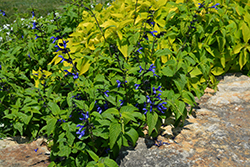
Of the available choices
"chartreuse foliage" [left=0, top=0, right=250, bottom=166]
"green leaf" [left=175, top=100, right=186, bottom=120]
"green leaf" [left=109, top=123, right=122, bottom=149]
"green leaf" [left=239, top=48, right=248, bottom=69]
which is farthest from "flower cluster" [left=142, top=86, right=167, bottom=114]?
"green leaf" [left=239, top=48, right=248, bottom=69]

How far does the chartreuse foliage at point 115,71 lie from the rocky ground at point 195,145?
188 mm

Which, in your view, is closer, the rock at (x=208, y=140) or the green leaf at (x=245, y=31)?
the rock at (x=208, y=140)

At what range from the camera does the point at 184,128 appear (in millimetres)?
2943

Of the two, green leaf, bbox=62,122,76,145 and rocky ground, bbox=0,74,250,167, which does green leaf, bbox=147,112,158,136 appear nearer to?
Result: rocky ground, bbox=0,74,250,167

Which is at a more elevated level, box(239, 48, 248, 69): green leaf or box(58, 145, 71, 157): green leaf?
box(239, 48, 248, 69): green leaf

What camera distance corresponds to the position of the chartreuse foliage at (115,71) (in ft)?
7.74

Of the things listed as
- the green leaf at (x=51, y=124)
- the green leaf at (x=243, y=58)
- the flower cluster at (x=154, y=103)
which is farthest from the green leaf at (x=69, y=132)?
the green leaf at (x=243, y=58)

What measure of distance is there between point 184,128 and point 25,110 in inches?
92.4

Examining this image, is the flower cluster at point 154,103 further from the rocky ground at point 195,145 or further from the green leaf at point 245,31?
the green leaf at point 245,31

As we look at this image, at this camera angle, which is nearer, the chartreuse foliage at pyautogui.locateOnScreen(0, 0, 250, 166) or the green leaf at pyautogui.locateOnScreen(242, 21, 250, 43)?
the chartreuse foliage at pyautogui.locateOnScreen(0, 0, 250, 166)

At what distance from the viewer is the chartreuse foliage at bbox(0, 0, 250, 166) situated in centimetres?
236

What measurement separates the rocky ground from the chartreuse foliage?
19 cm

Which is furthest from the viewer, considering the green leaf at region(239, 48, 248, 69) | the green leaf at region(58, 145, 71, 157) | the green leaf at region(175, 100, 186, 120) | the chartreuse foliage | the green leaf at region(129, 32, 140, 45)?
the green leaf at region(239, 48, 248, 69)

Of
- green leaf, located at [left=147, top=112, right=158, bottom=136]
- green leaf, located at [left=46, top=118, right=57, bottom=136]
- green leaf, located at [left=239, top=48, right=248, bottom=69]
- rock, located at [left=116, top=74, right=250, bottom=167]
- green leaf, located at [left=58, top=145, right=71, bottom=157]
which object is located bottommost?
rock, located at [left=116, top=74, right=250, bottom=167]
